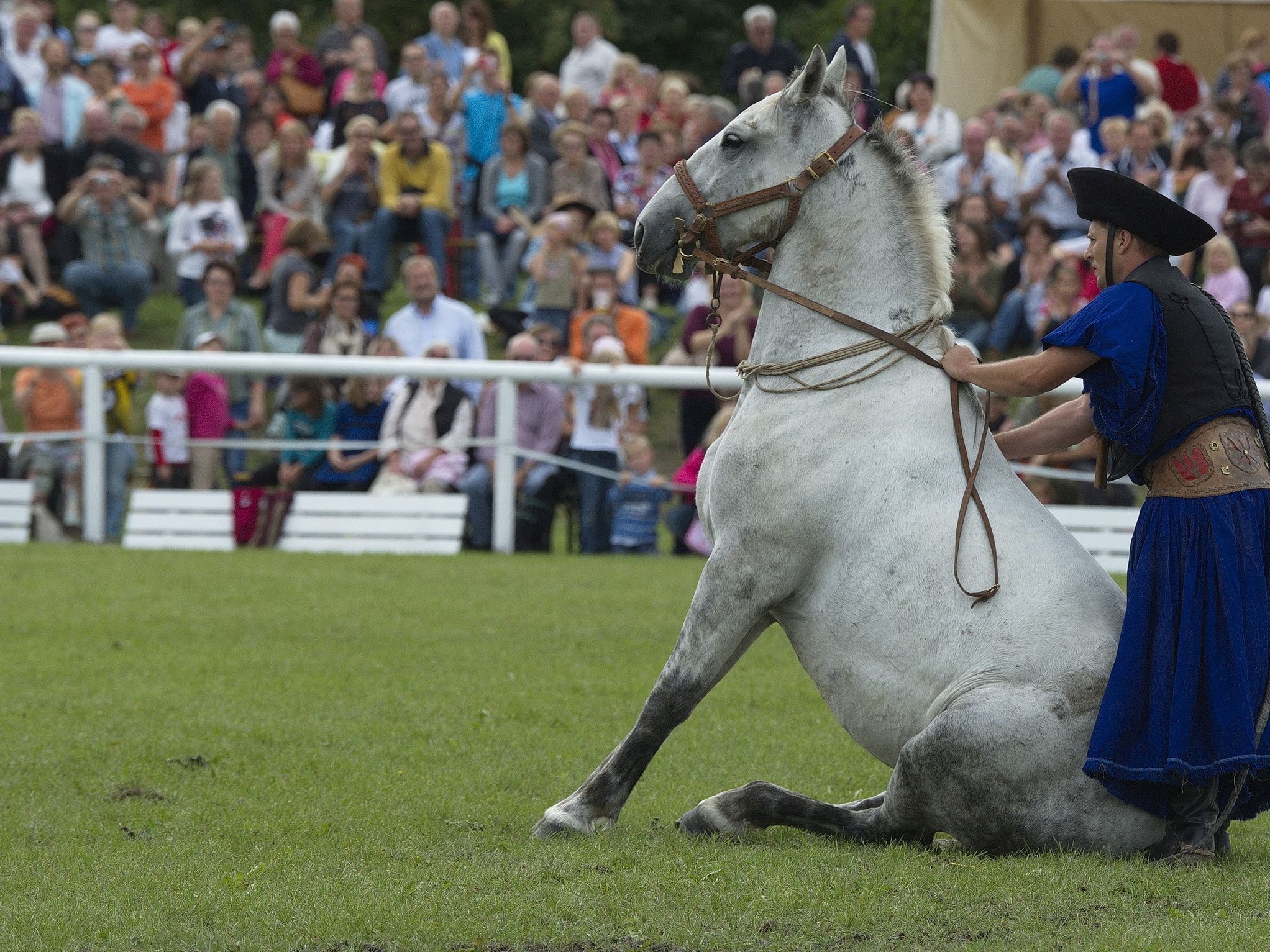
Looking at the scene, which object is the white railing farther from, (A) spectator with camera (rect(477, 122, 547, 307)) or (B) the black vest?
(B) the black vest

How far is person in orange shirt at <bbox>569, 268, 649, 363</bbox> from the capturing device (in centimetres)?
1520

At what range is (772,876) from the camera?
5027 millimetres

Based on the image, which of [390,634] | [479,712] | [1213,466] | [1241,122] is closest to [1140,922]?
[1213,466]

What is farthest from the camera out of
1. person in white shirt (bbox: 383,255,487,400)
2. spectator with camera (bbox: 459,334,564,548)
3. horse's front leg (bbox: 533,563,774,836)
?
person in white shirt (bbox: 383,255,487,400)

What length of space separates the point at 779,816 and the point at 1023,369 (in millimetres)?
1724

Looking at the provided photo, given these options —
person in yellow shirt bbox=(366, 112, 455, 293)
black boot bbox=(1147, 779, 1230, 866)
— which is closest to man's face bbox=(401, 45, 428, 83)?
person in yellow shirt bbox=(366, 112, 455, 293)

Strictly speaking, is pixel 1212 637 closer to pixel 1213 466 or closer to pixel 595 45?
pixel 1213 466

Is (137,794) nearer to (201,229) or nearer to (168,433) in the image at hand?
(168,433)

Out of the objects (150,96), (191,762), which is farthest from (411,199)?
(191,762)

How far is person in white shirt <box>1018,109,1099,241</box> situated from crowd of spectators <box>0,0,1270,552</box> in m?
0.04

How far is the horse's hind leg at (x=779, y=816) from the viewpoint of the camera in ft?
18.5

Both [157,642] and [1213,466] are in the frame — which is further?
[157,642]

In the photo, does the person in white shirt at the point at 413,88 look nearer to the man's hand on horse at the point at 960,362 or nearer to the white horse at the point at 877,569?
the white horse at the point at 877,569

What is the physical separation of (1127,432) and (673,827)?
2061mm
